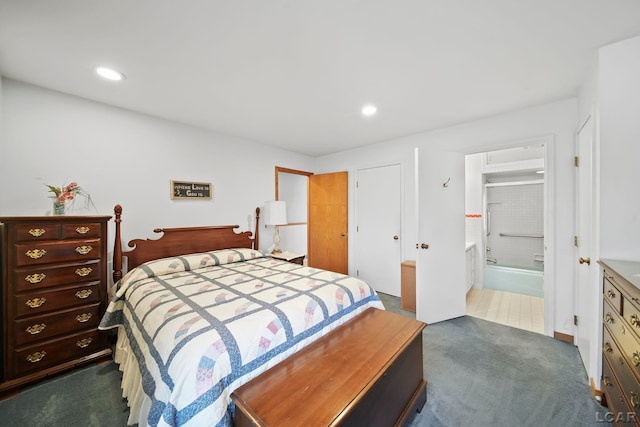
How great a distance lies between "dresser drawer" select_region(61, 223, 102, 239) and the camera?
187 centimetres

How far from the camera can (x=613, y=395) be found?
1279 millimetres

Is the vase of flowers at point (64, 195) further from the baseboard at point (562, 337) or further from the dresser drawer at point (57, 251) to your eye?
the baseboard at point (562, 337)

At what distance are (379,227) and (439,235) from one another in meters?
1.06

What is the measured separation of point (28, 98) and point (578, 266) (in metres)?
5.05

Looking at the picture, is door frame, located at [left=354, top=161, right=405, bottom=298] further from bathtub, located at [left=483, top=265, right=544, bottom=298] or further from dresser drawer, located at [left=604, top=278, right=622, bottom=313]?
dresser drawer, located at [left=604, top=278, right=622, bottom=313]

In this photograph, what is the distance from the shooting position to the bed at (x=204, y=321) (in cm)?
106

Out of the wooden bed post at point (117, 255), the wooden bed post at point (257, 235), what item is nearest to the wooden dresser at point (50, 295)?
the wooden bed post at point (117, 255)

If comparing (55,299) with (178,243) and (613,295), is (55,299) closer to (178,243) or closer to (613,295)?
(178,243)

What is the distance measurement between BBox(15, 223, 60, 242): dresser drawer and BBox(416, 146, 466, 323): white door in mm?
3261

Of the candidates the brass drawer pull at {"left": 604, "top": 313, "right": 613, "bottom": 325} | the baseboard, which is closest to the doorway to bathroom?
the baseboard

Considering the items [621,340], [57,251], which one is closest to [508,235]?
[621,340]

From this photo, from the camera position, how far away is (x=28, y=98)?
202cm

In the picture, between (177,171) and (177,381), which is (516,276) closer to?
(177,381)

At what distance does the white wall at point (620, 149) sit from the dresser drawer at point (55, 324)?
3.80m
